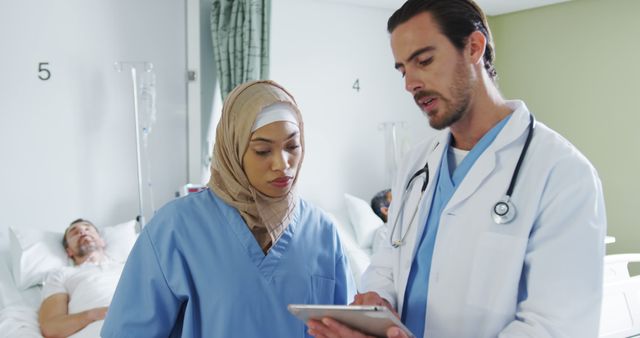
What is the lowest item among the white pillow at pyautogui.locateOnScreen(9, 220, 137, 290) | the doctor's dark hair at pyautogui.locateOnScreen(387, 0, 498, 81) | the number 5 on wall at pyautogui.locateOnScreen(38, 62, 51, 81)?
the white pillow at pyautogui.locateOnScreen(9, 220, 137, 290)

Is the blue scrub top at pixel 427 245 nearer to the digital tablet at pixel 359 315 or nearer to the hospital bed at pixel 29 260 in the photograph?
the digital tablet at pixel 359 315

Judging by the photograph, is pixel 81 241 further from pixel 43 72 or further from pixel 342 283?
pixel 342 283

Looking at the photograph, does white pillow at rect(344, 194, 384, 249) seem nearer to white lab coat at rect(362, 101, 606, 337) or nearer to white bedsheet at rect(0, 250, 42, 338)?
white bedsheet at rect(0, 250, 42, 338)

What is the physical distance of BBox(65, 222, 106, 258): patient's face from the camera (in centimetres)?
283

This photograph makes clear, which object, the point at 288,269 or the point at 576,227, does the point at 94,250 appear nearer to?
the point at 288,269

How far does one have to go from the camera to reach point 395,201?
1.40 m

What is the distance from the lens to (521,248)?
3.45 ft

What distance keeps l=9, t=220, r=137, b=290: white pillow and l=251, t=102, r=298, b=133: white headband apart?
6.76 ft

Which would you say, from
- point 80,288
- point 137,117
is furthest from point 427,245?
point 137,117

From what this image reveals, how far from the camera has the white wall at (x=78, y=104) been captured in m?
3.08

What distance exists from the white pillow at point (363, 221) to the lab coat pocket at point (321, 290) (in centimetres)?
219

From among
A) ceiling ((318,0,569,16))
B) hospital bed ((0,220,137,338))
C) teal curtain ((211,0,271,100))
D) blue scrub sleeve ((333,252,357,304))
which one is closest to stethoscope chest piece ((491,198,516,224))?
blue scrub sleeve ((333,252,357,304))

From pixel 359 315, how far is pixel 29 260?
235 cm

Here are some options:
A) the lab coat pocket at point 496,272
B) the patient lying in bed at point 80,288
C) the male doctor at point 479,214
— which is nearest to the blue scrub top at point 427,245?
the male doctor at point 479,214
